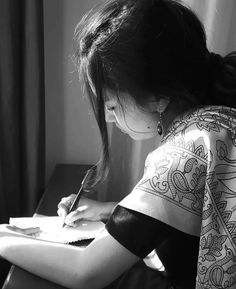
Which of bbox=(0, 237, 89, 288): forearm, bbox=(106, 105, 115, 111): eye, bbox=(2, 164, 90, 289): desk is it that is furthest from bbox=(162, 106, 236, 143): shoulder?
bbox=(2, 164, 90, 289): desk

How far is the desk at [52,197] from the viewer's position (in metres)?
0.76

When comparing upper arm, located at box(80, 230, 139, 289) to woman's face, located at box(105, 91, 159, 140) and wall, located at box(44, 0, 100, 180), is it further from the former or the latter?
wall, located at box(44, 0, 100, 180)

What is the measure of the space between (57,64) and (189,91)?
91 centimetres

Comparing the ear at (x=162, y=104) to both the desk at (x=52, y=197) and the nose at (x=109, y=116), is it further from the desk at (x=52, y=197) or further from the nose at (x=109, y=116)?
the desk at (x=52, y=197)

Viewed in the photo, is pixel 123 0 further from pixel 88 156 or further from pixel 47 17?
pixel 88 156

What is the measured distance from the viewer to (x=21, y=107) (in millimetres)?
1396

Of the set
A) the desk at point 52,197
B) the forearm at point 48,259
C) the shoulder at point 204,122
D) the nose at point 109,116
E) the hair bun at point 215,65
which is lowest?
the desk at point 52,197

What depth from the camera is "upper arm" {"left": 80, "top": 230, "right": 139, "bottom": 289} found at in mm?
639

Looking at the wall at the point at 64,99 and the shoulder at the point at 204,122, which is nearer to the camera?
the shoulder at the point at 204,122

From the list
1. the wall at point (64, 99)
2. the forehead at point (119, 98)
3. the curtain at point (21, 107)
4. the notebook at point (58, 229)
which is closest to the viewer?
the forehead at point (119, 98)

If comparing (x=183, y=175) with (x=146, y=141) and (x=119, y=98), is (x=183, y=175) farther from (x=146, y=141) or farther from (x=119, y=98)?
(x=146, y=141)

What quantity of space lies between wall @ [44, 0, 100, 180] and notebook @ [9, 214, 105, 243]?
625mm

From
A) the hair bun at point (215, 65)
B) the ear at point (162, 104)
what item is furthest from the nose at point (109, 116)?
the hair bun at point (215, 65)

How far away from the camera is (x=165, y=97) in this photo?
0.72 metres
